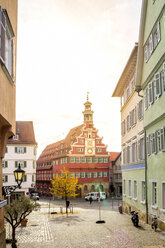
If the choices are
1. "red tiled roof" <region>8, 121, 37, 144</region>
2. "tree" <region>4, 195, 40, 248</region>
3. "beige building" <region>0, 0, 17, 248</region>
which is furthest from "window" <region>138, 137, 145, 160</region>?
"red tiled roof" <region>8, 121, 37, 144</region>

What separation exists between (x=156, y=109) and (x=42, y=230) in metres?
11.2

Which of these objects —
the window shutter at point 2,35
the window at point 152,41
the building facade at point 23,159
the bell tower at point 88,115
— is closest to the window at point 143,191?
the window at point 152,41

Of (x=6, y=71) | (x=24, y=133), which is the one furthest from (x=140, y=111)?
(x=24, y=133)

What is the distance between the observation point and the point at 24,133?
53.1 metres

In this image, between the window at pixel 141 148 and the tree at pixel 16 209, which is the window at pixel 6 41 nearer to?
the tree at pixel 16 209

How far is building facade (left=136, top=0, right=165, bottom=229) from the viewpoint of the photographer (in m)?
18.6

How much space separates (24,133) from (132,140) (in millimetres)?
27725

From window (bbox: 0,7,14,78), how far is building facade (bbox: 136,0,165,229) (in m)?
10.8

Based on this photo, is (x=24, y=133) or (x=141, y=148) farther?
(x=24, y=133)

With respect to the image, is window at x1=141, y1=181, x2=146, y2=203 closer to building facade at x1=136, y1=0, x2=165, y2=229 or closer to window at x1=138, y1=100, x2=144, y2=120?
building facade at x1=136, y1=0, x2=165, y2=229

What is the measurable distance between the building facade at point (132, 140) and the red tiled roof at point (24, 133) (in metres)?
20.4

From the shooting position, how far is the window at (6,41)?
8.02 m

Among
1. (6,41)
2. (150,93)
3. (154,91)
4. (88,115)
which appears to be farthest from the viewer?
(88,115)

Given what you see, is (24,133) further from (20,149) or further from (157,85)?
(157,85)
